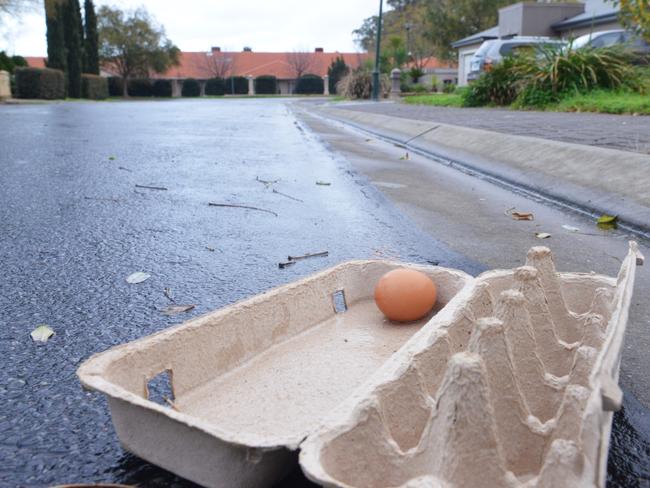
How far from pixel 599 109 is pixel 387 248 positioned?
1018cm

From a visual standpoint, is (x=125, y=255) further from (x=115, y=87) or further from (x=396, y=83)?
(x=115, y=87)

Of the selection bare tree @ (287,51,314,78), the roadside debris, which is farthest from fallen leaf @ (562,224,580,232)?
bare tree @ (287,51,314,78)

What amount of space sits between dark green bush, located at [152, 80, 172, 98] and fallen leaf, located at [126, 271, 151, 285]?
230 feet

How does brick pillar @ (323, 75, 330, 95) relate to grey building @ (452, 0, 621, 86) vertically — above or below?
below

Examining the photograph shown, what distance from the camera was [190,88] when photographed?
244ft

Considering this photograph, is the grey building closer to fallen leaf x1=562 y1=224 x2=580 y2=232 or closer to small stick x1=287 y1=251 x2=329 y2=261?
fallen leaf x1=562 y1=224 x2=580 y2=232

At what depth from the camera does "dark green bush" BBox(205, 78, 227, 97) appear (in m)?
75.8

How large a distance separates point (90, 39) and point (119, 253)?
182ft

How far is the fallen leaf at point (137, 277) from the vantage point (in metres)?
2.93

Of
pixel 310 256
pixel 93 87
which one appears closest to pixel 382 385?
pixel 310 256

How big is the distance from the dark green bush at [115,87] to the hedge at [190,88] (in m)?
8.60

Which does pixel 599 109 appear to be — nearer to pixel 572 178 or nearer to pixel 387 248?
pixel 572 178

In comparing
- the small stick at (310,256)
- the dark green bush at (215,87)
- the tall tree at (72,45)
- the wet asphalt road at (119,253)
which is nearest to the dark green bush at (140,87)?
the dark green bush at (215,87)

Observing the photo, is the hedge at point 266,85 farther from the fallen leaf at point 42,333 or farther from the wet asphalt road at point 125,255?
the fallen leaf at point 42,333
